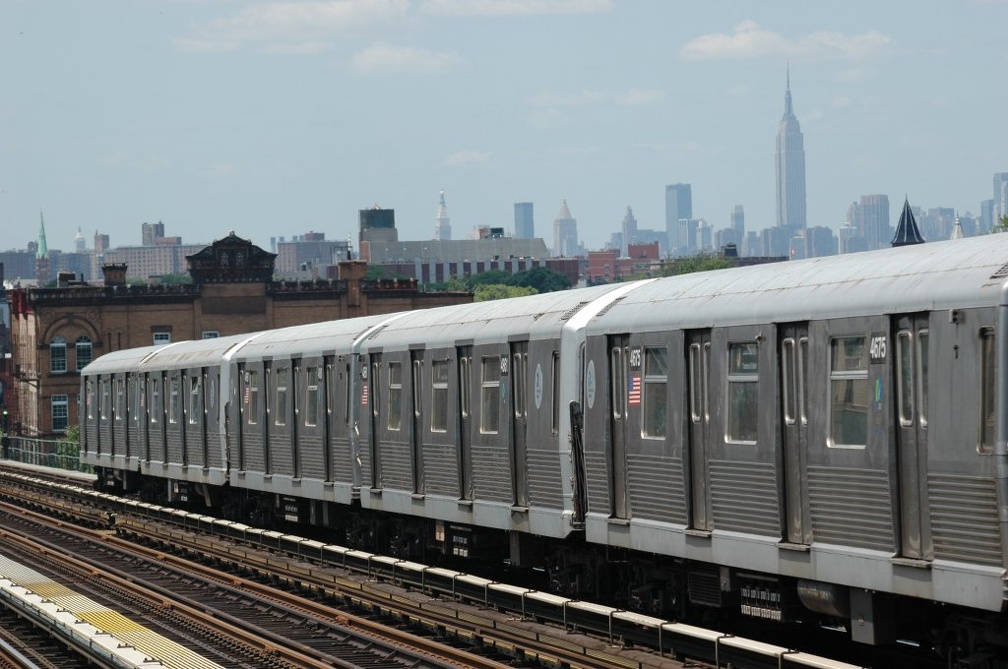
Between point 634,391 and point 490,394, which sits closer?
point 634,391

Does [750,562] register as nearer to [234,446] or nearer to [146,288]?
[234,446]

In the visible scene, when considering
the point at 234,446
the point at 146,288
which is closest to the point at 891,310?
the point at 234,446

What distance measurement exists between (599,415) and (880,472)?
5293 mm

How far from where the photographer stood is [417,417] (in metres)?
23.4

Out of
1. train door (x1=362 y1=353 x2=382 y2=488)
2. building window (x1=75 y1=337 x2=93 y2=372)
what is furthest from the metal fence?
train door (x1=362 y1=353 x2=382 y2=488)

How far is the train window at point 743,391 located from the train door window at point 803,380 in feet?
2.29

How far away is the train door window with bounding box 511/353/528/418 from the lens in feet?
65.4

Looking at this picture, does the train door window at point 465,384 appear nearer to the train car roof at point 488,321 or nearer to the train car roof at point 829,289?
the train car roof at point 488,321

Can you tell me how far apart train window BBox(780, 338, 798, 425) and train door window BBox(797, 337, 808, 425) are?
8cm

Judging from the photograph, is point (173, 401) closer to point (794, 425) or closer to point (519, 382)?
point (519, 382)

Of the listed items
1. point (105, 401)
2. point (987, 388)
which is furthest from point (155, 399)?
point (987, 388)

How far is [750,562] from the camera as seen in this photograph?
48.7 ft

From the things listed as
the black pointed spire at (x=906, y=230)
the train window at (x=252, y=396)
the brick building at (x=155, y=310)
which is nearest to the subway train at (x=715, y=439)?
the train window at (x=252, y=396)

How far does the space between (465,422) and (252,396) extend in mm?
10752
